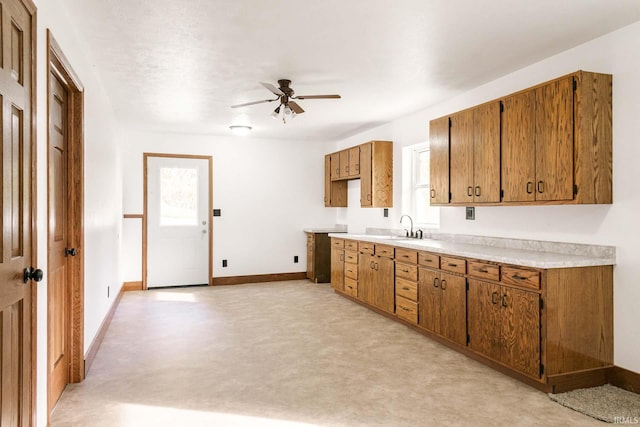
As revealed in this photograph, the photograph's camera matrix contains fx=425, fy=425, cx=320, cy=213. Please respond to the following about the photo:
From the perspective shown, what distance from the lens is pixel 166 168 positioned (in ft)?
21.8

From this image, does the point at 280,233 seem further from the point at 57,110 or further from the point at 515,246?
the point at 57,110

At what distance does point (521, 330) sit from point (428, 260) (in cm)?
116

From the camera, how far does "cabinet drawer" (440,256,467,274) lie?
3494 mm

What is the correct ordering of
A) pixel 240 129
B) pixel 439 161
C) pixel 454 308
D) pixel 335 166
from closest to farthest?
pixel 454 308 → pixel 439 161 → pixel 240 129 → pixel 335 166

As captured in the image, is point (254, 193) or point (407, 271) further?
point (254, 193)

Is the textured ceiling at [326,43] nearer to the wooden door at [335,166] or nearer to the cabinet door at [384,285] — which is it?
the cabinet door at [384,285]

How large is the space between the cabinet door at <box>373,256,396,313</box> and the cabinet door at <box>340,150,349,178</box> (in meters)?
1.93

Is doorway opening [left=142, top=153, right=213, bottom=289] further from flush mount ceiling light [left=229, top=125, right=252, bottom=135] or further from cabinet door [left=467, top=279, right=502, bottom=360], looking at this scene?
cabinet door [left=467, top=279, right=502, bottom=360]

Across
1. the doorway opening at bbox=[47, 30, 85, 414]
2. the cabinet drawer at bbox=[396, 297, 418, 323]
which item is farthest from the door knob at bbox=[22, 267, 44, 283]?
the cabinet drawer at bbox=[396, 297, 418, 323]

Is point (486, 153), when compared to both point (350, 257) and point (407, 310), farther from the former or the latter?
point (350, 257)

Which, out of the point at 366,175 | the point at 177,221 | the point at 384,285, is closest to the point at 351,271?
the point at 384,285

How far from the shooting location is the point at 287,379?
3062 millimetres

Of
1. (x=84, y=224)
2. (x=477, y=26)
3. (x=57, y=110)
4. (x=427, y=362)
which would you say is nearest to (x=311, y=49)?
(x=477, y=26)

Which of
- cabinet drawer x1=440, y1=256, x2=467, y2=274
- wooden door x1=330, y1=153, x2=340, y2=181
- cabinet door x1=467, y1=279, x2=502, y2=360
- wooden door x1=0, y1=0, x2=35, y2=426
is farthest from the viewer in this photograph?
wooden door x1=330, y1=153, x2=340, y2=181
